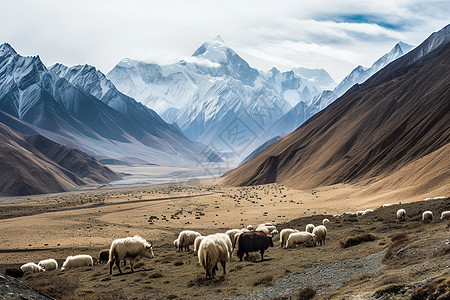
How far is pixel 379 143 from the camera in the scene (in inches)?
3553

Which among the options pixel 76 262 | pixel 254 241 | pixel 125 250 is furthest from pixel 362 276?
pixel 76 262

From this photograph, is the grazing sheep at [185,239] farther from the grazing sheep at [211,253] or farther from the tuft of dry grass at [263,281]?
the tuft of dry grass at [263,281]

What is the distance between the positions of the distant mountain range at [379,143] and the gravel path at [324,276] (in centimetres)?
4269

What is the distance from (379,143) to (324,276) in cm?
8304

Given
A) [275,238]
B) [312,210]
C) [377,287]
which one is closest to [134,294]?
[377,287]

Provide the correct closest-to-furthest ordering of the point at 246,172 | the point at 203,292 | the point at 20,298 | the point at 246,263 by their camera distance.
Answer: the point at 20,298, the point at 203,292, the point at 246,263, the point at 246,172

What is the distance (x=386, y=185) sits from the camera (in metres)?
65.8

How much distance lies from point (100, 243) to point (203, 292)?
27.3 metres

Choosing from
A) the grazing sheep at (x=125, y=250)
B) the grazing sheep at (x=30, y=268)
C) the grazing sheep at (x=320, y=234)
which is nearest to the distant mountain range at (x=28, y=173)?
the grazing sheep at (x=30, y=268)

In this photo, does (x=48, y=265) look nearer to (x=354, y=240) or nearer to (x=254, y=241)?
(x=254, y=241)

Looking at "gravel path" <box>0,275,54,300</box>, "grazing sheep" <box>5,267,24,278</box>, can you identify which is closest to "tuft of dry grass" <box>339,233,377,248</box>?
"gravel path" <box>0,275,54,300</box>

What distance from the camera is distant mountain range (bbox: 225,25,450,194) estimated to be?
6794cm

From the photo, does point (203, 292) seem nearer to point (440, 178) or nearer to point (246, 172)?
point (440, 178)

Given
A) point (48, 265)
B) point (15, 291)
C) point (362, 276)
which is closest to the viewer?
point (15, 291)
